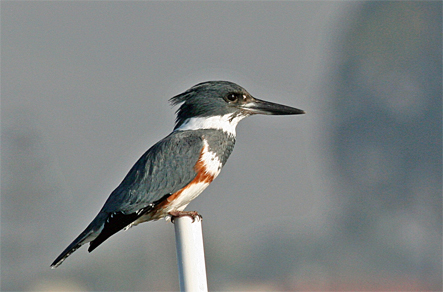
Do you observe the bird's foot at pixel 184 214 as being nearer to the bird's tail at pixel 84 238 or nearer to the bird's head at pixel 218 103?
the bird's tail at pixel 84 238

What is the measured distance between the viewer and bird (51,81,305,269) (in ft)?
11.5

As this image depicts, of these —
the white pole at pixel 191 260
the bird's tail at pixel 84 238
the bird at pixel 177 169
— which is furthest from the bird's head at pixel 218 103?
the white pole at pixel 191 260

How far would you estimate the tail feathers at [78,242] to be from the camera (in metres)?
3.47

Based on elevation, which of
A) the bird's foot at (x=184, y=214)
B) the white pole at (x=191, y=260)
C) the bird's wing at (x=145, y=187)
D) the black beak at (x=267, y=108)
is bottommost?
the white pole at (x=191, y=260)

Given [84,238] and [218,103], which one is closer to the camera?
[84,238]

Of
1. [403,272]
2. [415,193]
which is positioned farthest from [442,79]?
[403,272]

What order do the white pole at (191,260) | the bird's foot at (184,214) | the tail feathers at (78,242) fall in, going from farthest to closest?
the tail feathers at (78,242) < the bird's foot at (184,214) < the white pole at (191,260)

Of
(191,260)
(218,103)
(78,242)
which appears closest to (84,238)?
(78,242)

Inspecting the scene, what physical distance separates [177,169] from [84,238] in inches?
20.4

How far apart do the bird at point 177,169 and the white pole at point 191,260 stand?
12.7 inches

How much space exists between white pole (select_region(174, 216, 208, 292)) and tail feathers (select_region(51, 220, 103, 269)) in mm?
635

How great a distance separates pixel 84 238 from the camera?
138 inches

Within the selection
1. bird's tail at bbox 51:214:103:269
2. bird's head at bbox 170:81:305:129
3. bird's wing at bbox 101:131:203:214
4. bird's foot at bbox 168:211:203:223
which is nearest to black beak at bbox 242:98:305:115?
bird's head at bbox 170:81:305:129

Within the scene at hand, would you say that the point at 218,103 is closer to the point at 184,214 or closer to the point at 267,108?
the point at 267,108
